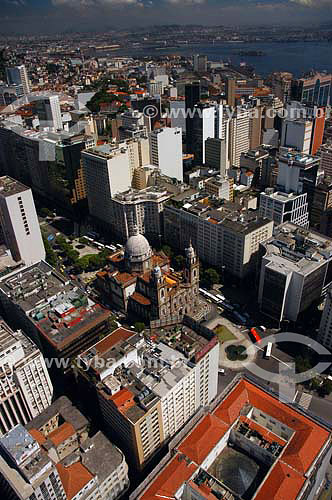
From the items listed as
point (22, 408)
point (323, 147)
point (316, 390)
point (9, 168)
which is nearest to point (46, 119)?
point (9, 168)

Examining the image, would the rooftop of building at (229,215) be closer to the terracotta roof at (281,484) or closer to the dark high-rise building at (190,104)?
the terracotta roof at (281,484)

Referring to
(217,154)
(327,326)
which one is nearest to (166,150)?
(217,154)

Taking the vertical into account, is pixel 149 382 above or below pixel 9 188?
below

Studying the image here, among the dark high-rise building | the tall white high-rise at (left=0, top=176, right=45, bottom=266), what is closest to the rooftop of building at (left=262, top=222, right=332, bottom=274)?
the tall white high-rise at (left=0, top=176, right=45, bottom=266)

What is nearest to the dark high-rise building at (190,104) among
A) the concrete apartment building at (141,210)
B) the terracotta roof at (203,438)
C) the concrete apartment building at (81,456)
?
the concrete apartment building at (141,210)

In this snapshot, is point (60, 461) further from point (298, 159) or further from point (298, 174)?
point (298, 159)

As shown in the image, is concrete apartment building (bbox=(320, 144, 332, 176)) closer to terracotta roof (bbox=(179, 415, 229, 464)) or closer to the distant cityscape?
the distant cityscape
